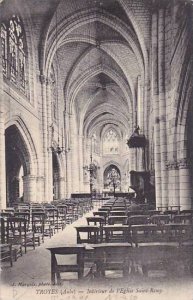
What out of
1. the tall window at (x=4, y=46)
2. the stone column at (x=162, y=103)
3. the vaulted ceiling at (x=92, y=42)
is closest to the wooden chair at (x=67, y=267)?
the stone column at (x=162, y=103)

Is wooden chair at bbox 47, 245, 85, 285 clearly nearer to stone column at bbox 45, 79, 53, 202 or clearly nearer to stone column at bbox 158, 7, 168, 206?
stone column at bbox 158, 7, 168, 206

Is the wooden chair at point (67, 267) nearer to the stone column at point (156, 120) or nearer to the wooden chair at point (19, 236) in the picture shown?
the wooden chair at point (19, 236)

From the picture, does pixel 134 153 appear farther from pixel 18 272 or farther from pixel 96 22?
pixel 18 272

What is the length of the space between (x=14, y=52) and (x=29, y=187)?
26.4 feet

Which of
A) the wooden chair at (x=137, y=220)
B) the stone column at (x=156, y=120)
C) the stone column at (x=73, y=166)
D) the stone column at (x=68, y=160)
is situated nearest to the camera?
the wooden chair at (x=137, y=220)

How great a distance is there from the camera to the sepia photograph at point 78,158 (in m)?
6.07

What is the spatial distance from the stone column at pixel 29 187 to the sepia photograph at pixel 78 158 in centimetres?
6

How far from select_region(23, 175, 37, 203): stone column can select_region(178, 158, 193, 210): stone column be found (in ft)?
38.3

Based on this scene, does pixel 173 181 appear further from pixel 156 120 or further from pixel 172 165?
pixel 156 120

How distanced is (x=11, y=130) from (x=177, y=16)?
11890 millimetres

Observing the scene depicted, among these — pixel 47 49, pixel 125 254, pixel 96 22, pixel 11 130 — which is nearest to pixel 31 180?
pixel 11 130

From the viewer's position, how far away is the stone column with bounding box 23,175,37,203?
23.3 m

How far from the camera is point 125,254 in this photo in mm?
5875

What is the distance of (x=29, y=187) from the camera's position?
2333 centimetres
